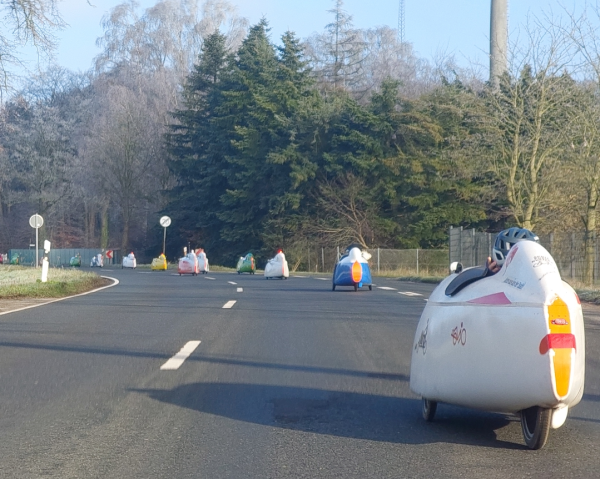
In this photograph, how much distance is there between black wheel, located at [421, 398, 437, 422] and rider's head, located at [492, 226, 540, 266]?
1074 mm

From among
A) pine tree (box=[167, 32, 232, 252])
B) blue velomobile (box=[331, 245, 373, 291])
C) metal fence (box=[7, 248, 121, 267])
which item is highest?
pine tree (box=[167, 32, 232, 252])

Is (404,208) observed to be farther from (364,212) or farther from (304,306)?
(304,306)

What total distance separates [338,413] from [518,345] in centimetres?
177

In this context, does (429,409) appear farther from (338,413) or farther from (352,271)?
(352,271)

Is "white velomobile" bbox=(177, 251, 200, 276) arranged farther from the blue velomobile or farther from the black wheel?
the black wheel

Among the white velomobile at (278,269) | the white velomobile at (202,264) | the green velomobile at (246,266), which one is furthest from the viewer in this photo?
the green velomobile at (246,266)

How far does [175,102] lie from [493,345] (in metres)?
67.9

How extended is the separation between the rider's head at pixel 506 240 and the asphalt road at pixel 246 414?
116 centimetres

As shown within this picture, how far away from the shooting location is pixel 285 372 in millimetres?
8008

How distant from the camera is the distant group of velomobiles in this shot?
15.7 ft

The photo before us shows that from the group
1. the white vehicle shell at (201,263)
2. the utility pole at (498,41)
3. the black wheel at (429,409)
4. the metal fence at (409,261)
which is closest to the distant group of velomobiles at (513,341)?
the black wheel at (429,409)

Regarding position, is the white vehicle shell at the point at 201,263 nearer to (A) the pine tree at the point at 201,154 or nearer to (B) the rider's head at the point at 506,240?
(A) the pine tree at the point at 201,154

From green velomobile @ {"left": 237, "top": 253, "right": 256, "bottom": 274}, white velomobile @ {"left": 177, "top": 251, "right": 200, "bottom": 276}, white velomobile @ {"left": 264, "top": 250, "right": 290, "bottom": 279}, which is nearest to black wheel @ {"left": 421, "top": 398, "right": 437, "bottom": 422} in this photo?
white velomobile @ {"left": 264, "top": 250, "right": 290, "bottom": 279}

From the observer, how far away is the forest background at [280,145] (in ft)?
96.6
